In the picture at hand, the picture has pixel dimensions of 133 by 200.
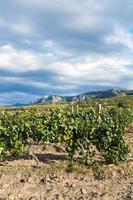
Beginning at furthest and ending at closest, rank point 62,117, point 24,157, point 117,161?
point 24,157 → point 62,117 → point 117,161

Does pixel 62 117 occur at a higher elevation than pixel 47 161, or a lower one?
higher

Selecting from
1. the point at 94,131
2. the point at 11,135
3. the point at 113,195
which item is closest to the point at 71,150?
the point at 94,131

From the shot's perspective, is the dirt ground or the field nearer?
the dirt ground

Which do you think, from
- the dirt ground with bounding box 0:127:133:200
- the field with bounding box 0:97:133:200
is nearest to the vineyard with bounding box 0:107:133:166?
the field with bounding box 0:97:133:200

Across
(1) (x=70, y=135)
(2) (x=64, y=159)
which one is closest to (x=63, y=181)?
(1) (x=70, y=135)

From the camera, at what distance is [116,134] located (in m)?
18.1

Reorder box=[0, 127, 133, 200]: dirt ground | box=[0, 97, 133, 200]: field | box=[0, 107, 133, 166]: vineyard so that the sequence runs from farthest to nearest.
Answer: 1. box=[0, 107, 133, 166]: vineyard
2. box=[0, 97, 133, 200]: field
3. box=[0, 127, 133, 200]: dirt ground

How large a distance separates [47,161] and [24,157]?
76.5 inches

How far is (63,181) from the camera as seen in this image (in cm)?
1553

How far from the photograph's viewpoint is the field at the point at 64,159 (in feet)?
47.8

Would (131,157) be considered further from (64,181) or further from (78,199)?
(78,199)


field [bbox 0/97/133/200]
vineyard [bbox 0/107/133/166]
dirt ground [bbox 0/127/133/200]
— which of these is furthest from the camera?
vineyard [bbox 0/107/133/166]

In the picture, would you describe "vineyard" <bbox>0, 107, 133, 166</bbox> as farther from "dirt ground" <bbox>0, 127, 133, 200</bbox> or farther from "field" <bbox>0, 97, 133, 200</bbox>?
"dirt ground" <bbox>0, 127, 133, 200</bbox>

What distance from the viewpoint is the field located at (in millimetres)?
14580
